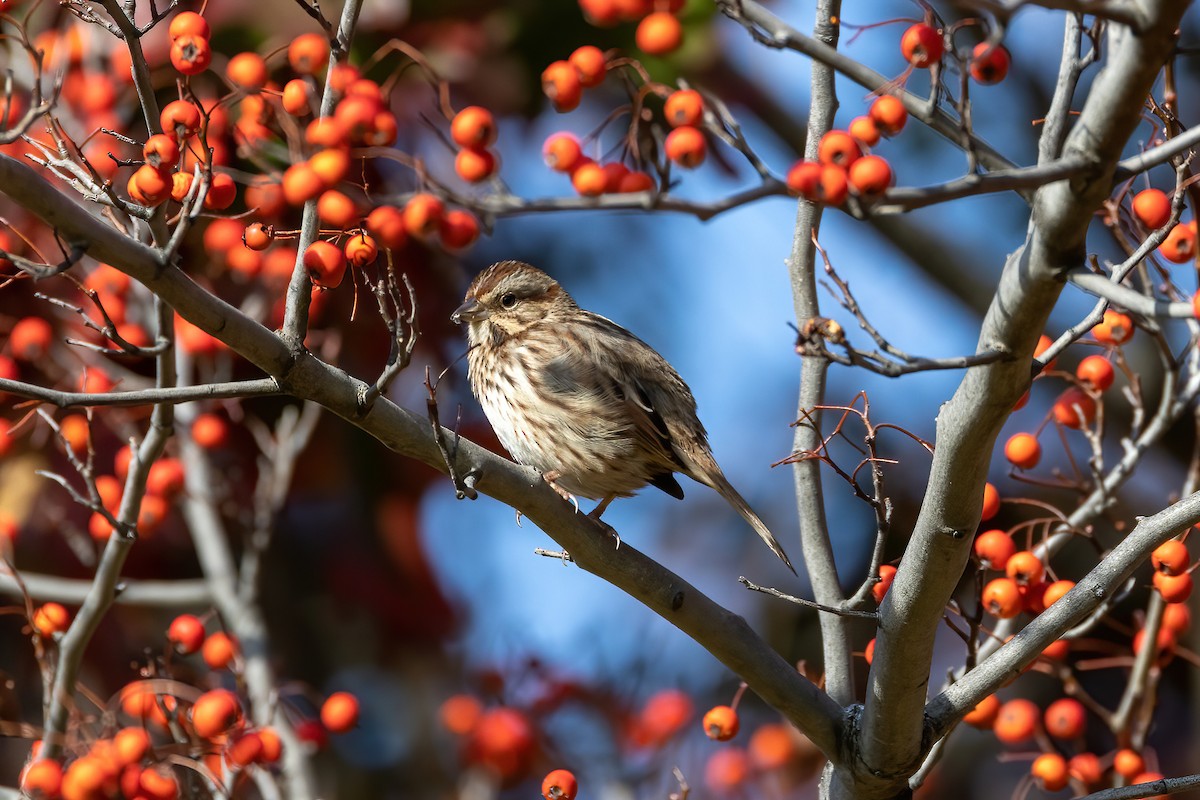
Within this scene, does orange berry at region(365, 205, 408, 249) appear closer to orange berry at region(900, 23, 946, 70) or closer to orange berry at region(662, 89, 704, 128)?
orange berry at region(662, 89, 704, 128)

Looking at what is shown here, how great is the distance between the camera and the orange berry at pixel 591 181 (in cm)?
209

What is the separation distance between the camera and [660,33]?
2.17 m

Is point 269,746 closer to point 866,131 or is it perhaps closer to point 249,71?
point 249,71

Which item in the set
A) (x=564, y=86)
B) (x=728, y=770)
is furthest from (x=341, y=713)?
(x=564, y=86)

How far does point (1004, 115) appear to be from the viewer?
24.4 ft

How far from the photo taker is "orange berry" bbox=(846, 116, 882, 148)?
2.18 m

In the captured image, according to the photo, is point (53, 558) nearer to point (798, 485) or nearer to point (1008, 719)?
point (798, 485)

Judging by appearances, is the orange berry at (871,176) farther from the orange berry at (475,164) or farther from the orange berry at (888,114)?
the orange berry at (475,164)

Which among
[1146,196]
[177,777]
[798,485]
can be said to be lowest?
[177,777]

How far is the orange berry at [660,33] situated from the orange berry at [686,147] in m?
0.14

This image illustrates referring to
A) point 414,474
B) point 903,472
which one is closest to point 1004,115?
point 903,472

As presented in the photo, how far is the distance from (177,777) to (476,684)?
1.84 meters

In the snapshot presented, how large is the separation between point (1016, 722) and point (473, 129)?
2.25m

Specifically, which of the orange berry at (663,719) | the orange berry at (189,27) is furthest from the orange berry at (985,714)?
the orange berry at (189,27)
